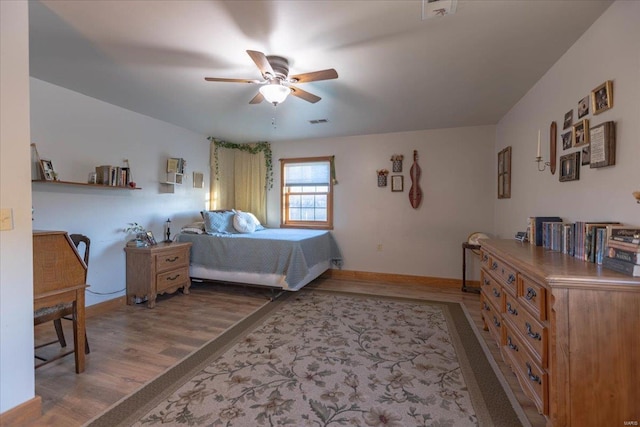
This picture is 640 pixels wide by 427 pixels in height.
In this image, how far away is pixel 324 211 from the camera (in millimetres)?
5023

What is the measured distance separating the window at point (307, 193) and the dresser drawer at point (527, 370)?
324 cm

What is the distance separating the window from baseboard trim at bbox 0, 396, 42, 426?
3.80 m

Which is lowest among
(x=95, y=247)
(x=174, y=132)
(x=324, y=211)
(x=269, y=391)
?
(x=269, y=391)

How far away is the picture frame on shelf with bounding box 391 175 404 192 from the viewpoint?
4.52 metres

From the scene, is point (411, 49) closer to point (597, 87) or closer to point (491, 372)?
point (597, 87)

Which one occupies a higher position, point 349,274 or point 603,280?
point 603,280

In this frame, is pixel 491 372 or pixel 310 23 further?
pixel 491 372

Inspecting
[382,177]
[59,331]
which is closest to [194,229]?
[59,331]

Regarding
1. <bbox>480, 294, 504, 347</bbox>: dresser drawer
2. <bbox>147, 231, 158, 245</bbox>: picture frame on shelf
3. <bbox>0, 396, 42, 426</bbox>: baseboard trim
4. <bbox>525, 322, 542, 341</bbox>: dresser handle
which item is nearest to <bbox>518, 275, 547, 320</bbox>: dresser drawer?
<bbox>525, 322, 542, 341</bbox>: dresser handle

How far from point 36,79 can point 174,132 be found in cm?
160

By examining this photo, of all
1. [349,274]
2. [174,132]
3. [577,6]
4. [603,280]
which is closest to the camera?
[603,280]

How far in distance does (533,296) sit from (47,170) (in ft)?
13.1

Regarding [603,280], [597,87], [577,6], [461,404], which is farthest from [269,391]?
[577,6]

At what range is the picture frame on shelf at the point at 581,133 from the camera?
6.15 ft
